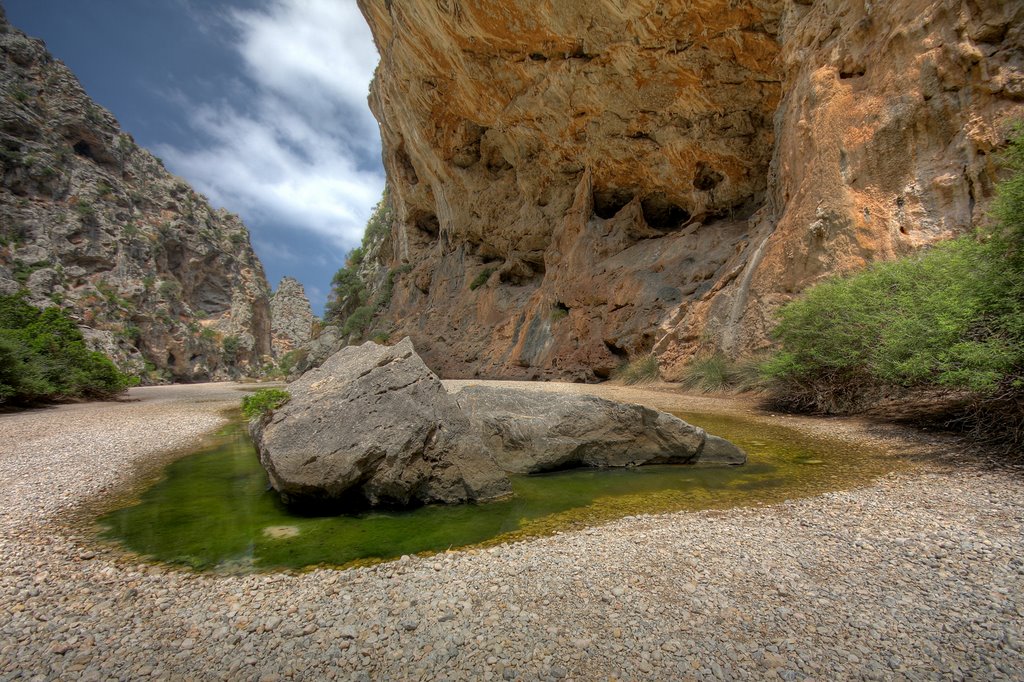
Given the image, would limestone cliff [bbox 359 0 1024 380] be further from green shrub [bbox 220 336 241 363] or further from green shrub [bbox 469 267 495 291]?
green shrub [bbox 220 336 241 363]

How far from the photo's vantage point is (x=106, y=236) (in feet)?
133

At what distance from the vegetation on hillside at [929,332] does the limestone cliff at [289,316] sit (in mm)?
72144

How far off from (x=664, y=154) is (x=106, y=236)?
4709 cm

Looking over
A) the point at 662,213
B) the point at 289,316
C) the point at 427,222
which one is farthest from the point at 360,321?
the point at 289,316

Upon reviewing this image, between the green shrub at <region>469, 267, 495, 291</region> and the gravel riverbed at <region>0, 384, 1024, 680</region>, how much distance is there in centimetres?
2247

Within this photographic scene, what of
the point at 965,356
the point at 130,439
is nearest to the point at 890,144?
the point at 965,356

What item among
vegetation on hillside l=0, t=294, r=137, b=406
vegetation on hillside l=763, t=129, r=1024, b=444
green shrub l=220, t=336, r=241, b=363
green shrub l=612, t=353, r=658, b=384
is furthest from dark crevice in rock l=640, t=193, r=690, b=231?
green shrub l=220, t=336, r=241, b=363

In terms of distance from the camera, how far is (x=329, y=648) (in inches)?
79.3

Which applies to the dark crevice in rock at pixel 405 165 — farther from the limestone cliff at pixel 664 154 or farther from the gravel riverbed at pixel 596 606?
the gravel riverbed at pixel 596 606

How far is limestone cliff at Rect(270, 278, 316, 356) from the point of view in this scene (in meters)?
72.1

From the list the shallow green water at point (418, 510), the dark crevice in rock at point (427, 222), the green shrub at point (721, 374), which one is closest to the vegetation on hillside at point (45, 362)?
the shallow green water at point (418, 510)

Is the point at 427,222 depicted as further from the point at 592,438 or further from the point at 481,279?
the point at 592,438

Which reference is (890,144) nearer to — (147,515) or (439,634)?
(439,634)

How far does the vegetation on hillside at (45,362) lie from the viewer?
11.2m
